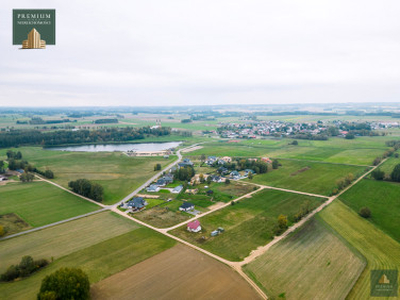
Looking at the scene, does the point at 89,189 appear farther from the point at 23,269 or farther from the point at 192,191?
the point at 23,269

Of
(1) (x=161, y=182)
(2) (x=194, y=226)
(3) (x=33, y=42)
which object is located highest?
(3) (x=33, y=42)

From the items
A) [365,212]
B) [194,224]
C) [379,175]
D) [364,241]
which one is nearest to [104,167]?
[194,224]

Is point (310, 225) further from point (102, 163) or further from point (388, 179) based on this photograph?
point (102, 163)

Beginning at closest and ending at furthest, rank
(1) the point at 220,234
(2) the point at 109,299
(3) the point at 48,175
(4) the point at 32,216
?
1. (2) the point at 109,299
2. (1) the point at 220,234
3. (4) the point at 32,216
4. (3) the point at 48,175

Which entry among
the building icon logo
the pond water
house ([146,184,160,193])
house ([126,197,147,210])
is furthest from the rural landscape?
the pond water

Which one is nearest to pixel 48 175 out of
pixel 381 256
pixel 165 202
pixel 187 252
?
pixel 165 202

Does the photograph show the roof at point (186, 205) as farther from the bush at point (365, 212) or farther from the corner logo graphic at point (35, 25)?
the corner logo graphic at point (35, 25)

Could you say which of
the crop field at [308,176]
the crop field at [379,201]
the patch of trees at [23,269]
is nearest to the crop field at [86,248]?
the patch of trees at [23,269]
